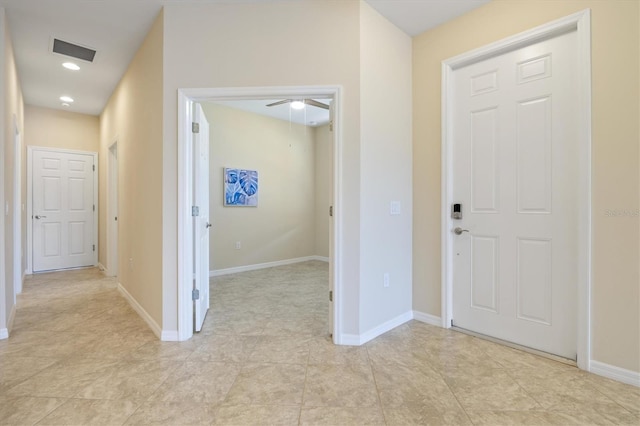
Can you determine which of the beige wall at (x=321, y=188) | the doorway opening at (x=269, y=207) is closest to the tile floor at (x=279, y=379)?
the doorway opening at (x=269, y=207)

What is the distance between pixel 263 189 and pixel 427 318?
3838mm

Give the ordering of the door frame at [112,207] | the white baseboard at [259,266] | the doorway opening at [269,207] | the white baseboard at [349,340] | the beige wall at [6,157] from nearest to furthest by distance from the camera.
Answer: the white baseboard at [349,340] < the beige wall at [6,157] < the doorway opening at [269,207] < the door frame at [112,207] < the white baseboard at [259,266]

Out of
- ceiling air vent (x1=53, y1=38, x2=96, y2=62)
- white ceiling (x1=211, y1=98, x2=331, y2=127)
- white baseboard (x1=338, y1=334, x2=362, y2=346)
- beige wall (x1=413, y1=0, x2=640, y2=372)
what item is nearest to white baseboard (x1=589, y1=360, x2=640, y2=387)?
beige wall (x1=413, y1=0, x2=640, y2=372)

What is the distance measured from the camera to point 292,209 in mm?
6316

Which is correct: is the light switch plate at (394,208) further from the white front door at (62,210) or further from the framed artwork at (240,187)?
the white front door at (62,210)

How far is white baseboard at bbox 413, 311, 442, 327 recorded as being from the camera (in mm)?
2877

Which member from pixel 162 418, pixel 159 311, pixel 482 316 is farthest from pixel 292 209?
pixel 162 418

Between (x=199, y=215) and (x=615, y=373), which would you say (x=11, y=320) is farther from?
(x=615, y=373)

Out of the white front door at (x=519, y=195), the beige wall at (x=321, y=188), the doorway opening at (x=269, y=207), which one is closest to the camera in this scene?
the white front door at (x=519, y=195)

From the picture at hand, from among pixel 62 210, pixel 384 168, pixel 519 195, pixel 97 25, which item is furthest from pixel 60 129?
pixel 519 195

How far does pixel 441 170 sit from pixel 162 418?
271cm

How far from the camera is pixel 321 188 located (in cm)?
667

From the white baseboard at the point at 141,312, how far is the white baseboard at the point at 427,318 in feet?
7.63

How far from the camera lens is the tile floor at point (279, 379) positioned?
165 centimetres
